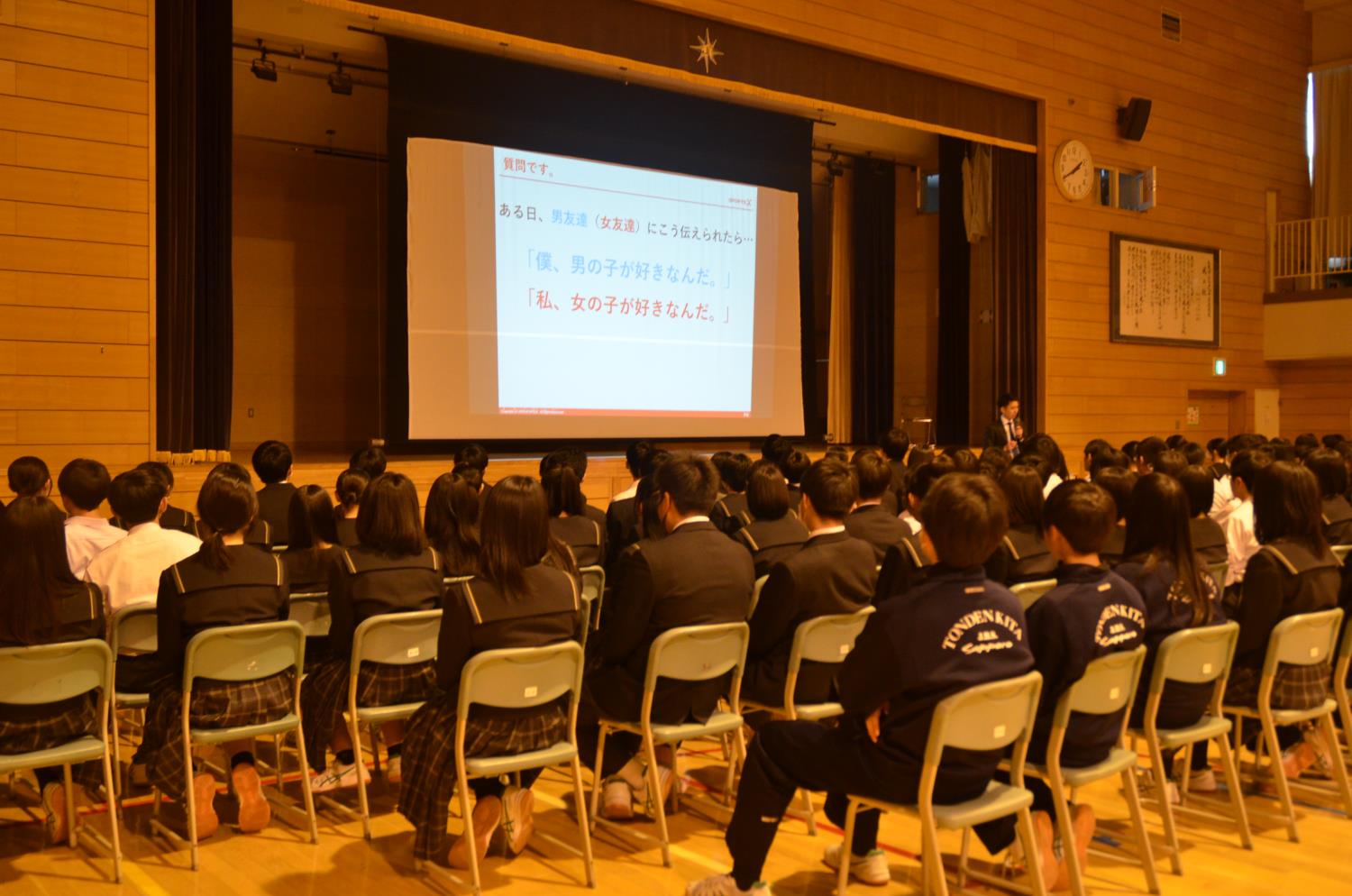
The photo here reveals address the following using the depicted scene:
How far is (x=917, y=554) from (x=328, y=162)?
30.4 ft

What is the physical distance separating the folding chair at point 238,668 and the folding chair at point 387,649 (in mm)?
170

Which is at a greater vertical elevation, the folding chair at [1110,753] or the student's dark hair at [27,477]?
the student's dark hair at [27,477]

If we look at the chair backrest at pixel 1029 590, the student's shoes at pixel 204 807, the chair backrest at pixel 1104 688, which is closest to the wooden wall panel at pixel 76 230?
the student's shoes at pixel 204 807

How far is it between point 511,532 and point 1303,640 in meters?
2.65

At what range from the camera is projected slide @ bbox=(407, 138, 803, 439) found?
30.8 feet

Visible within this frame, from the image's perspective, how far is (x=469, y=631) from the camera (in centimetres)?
346

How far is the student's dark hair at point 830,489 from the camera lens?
3.92m

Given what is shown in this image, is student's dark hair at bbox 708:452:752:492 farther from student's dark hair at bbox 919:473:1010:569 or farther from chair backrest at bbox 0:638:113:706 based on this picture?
chair backrest at bbox 0:638:113:706

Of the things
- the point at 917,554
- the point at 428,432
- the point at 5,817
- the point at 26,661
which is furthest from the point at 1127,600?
the point at 428,432

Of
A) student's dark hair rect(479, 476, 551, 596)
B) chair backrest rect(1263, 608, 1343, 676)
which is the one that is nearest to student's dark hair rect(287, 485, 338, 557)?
student's dark hair rect(479, 476, 551, 596)

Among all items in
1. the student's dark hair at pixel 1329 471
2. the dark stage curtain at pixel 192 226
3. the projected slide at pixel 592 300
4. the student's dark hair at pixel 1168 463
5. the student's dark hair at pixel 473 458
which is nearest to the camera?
the student's dark hair at pixel 1329 471

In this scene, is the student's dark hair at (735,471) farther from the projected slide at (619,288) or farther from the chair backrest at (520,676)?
the projected slide at (619,288)

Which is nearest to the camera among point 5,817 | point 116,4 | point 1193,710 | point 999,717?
point 999,717

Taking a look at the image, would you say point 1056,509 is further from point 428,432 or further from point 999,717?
point 428,432
